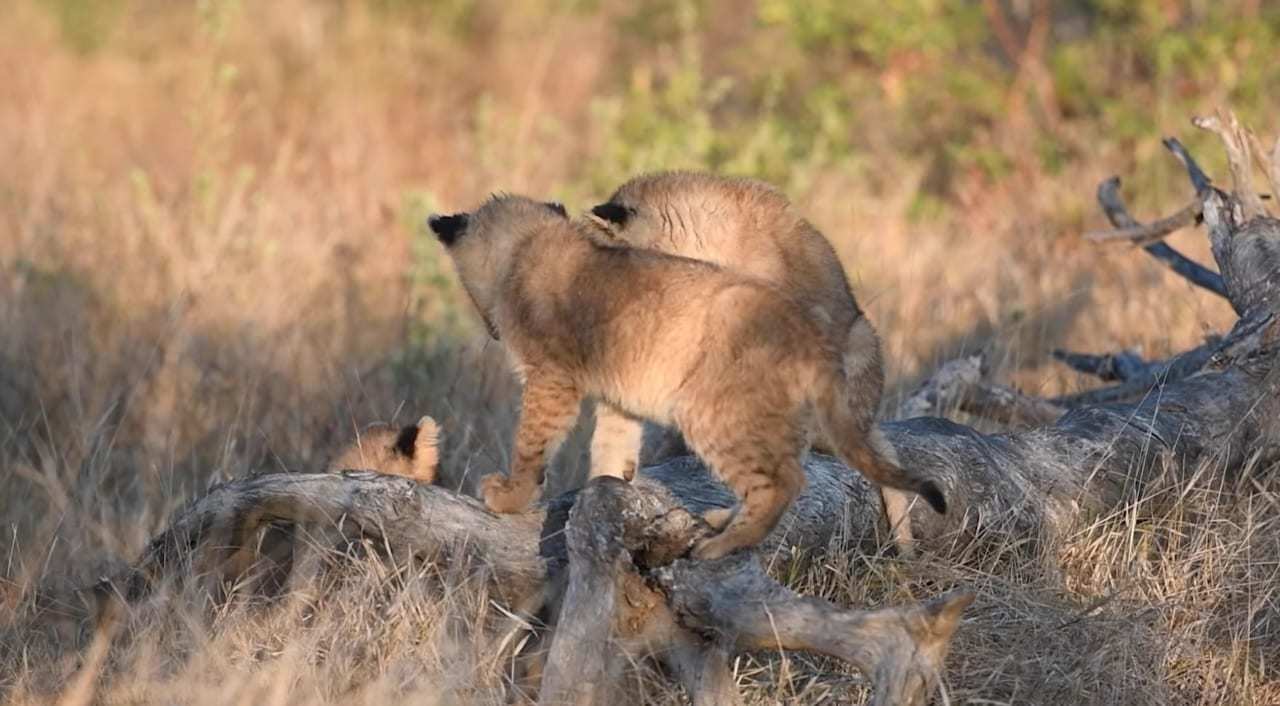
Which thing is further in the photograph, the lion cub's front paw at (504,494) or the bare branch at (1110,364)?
the bare branch at (1110,364)

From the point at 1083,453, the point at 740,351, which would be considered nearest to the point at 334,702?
the point at 740,351

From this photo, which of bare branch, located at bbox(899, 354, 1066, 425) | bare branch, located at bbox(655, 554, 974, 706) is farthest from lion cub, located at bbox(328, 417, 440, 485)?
bare branch, located at bbox(899, 354, 1066, 425)

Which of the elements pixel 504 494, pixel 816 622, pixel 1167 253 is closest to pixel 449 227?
pixel 504 494

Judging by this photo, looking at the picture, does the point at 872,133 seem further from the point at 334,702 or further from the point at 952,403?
the point at 334,702

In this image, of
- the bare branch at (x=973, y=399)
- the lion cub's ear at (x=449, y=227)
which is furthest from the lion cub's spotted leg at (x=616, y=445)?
the bare branch at (x=973, y=399)

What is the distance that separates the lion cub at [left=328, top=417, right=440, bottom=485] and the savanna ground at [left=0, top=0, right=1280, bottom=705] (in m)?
0.67

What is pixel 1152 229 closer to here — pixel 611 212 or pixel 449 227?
pixel 611 212

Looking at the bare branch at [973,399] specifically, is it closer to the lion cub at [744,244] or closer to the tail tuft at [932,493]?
the lion cub at [744,244]

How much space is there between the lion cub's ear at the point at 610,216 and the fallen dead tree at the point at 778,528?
36.1 inches

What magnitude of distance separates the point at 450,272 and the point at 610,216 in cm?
381

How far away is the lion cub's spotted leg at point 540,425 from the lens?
5.41m

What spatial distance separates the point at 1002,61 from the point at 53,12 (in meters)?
8.16

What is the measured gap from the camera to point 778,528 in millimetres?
5246

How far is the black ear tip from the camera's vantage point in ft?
19.9
